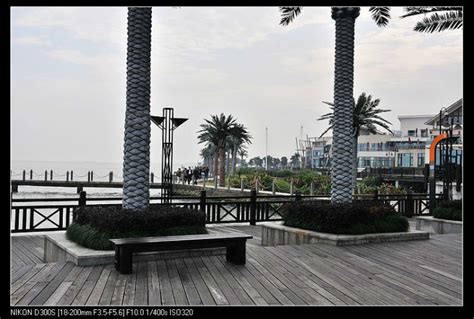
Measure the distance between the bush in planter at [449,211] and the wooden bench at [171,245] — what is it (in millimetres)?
7428

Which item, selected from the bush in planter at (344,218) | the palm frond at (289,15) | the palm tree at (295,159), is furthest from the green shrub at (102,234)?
the palm tree at (295,159)

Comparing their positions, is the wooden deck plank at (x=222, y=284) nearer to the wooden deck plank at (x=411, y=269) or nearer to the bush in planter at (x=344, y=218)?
the wooden deck plank at (x=411, y=269)

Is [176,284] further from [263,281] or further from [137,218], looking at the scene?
[137,218]

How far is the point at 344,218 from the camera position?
29.3 feet

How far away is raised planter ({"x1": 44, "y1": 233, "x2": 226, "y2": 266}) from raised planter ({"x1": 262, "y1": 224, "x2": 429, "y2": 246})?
2296 mm

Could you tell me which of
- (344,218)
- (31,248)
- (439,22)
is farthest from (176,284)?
(439,22)

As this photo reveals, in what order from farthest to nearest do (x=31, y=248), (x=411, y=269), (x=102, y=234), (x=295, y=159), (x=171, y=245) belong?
(x=295, y=159), (x=31, y=248), (x=102, y=234), (x=411, y=269), (x=171, y=245)

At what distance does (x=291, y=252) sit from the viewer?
7.85 meters

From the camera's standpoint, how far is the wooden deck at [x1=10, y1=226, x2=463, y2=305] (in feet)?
16.5

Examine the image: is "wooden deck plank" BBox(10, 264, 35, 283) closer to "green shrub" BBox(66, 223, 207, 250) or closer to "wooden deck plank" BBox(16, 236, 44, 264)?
"green shrub" BBox(66, 223, 207, 250)

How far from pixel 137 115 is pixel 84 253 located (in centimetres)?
259

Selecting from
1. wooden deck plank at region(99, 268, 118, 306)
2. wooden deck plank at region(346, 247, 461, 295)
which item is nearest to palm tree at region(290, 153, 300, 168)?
wooden deck plank at region(346, 247, 461, 295)
